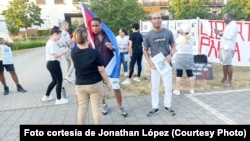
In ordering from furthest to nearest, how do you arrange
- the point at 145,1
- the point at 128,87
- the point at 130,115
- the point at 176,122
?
the point at 145,1, the point at 128,87, the point at 130,115, the point at 176,122

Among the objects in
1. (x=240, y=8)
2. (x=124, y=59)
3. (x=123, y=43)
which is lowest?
(x=124, y=59)

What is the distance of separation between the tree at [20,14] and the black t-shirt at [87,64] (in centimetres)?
3585

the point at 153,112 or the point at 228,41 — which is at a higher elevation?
the point at 228,41

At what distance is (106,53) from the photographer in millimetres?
4574

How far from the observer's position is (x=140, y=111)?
16.5ft

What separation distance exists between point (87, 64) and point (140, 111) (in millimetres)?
1950

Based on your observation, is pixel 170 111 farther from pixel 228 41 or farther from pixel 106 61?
pixel 228 41

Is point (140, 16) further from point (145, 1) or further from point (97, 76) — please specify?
point (97, 76)

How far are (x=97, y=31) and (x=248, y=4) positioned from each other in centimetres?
2954

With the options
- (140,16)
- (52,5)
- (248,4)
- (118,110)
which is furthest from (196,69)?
(52,5)

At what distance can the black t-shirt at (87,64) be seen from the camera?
11.5 ft

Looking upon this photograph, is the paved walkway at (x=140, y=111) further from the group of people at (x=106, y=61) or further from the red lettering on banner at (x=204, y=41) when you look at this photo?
the red lettering on banner at (x=204, y=41)

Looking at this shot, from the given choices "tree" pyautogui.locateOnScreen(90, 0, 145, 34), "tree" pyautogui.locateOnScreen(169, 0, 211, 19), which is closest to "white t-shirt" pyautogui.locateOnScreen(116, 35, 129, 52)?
"tree" pyautogui.locateOnScreen(90, 0, 145, 34)

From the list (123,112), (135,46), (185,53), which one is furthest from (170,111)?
(135,46)
